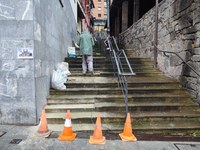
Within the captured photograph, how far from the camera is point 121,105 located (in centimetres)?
439

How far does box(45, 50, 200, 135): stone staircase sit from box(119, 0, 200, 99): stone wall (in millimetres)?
352

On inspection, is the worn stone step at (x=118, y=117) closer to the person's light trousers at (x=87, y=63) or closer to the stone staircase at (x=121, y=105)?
the stone staircase at (x=121, y=105)

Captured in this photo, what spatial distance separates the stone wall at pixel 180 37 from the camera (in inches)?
182

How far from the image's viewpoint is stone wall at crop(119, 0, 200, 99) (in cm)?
462

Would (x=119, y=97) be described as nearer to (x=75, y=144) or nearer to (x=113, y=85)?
(x=113, y=85)

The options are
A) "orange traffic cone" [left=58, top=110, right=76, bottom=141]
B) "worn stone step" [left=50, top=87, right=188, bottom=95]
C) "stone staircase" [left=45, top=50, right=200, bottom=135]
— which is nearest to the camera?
"orange traffic cone" [left=58, top=110, right=76, bottom=141]

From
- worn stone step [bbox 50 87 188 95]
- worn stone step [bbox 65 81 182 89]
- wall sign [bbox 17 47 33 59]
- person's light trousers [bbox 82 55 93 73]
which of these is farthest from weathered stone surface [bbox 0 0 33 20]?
person's light trousers [bbox 82 55 93 73]

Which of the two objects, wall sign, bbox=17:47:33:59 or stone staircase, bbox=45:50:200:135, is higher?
wall sign, bbox=17:47:33:59

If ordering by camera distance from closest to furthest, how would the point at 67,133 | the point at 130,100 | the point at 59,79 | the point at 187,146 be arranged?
the point at 187,146
the point at 67,133
the point at 130,100
the point at 59,79

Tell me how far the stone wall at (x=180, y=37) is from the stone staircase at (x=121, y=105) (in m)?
0.35

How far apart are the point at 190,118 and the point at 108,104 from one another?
1.80 metres

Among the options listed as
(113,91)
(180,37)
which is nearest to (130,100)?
(113,91)

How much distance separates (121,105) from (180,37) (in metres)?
2.60

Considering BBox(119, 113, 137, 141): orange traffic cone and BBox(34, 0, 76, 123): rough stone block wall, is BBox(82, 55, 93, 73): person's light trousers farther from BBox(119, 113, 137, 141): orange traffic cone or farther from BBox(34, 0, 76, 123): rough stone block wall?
BBox(119, 113, 137, 141): orange traffic cone
